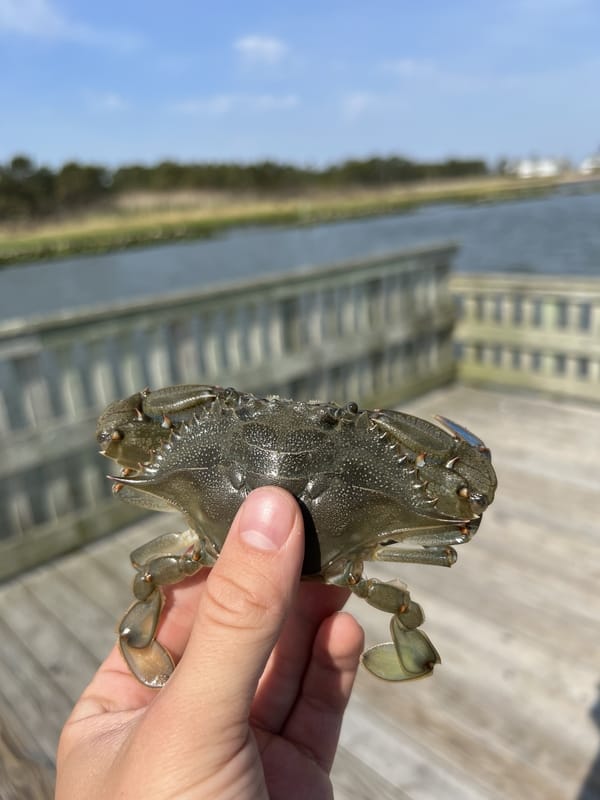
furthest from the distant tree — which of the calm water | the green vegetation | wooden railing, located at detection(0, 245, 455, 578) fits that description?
wooden railing, located at detection(0, 245, 455, 578)

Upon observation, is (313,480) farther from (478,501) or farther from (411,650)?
(411,650)

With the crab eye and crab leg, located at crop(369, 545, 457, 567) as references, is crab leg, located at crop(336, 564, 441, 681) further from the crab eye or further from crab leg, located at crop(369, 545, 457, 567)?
the crab eye

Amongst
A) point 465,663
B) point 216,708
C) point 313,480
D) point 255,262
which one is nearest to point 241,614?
point 216,708

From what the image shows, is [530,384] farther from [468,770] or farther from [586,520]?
[468,770]

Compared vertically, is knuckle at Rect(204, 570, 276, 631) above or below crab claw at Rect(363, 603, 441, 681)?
above

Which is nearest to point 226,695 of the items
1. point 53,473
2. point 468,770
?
point 468,770
